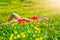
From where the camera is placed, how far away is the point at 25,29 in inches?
301

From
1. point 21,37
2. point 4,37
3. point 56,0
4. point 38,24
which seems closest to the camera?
point 21,37

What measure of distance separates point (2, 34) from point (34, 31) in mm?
916

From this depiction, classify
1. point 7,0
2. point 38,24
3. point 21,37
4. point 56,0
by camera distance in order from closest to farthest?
point 21,37, point 38,24, point 7,0, point 56,0

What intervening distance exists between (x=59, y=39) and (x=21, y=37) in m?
0.98

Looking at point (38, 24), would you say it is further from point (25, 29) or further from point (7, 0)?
point (7, 0)

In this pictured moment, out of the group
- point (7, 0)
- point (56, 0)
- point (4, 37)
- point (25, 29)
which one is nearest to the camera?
point (4, 37)

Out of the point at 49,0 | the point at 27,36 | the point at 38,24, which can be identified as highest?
the point at 27,36

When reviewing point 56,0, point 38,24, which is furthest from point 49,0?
point 38,24

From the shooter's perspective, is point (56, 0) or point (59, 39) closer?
point (59, 39)

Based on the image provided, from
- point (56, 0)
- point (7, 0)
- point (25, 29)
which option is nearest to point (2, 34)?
point (25, 29)

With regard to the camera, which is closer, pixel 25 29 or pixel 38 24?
pixel 25 29

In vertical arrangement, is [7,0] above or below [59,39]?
below

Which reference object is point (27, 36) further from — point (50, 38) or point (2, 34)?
point (2, 34)

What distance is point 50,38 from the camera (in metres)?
6.73
